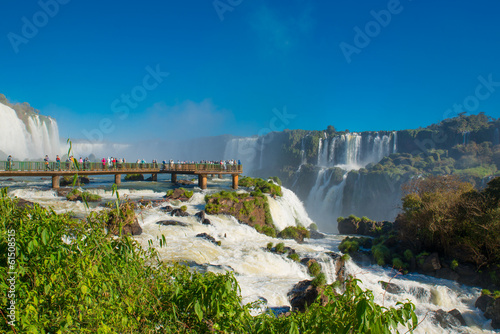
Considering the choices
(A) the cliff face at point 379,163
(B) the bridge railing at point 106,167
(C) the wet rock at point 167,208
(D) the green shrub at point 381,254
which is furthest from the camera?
(A) the cliff face at point 379,163

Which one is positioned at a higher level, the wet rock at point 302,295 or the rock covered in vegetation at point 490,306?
the wet rock at point 302,295

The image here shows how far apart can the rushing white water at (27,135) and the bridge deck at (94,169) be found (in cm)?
4122

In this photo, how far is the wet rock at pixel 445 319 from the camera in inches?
480

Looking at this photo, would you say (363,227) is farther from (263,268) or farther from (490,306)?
(263,268)

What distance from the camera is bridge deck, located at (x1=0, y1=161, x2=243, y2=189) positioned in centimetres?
2362

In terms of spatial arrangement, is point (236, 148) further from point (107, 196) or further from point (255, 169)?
point (107, 196)

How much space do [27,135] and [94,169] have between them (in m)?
56.7

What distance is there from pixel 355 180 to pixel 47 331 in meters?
52.1

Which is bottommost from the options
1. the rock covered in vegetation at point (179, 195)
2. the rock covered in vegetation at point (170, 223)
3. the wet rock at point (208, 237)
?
the wet rock at point (208, 237)

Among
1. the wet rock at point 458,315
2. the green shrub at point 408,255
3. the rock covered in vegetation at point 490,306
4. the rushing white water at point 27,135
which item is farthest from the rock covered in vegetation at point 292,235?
the rushing white water at point 27,135

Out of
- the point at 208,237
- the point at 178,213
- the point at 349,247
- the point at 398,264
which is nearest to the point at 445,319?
the point at 398,264

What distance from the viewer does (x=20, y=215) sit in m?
4.23

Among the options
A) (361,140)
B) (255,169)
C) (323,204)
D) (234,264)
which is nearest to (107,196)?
(234,264)

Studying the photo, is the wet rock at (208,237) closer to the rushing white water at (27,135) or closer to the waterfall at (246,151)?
the rushing white water at (27,135)
